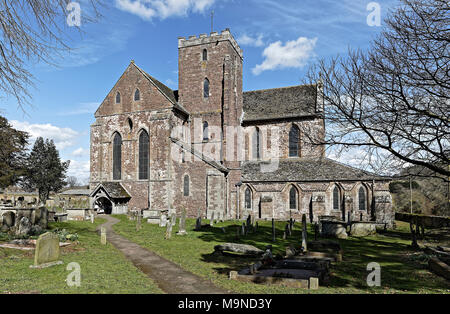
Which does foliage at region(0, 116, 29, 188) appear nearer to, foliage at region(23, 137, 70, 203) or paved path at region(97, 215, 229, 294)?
foliage at region(23, 137, 70, 203)

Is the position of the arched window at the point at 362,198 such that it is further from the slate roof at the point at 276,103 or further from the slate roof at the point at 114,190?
the slate roof at the point at 114,190

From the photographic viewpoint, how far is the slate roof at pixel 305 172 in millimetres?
28942

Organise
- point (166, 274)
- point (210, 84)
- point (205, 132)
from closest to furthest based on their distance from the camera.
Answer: point (166, 274) < point (205, 132) < point (210, 84)

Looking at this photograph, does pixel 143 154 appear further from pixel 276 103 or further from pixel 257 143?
pixel 276 103

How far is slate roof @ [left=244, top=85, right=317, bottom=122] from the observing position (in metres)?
33.2

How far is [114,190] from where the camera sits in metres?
30.4

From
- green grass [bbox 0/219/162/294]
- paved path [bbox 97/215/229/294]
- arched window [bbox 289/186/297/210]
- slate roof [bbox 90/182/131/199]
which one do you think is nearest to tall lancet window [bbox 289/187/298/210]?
arched window [bbox 289/186/297/210]

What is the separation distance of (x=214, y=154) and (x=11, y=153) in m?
40.0

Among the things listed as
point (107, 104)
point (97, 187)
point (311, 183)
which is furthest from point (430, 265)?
point (107, 104)

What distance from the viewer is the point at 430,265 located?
11672 millimetres

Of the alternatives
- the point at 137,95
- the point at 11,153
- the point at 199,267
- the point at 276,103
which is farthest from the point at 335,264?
the point at 11,153

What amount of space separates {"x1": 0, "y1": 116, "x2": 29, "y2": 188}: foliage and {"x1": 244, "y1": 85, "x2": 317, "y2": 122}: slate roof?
36402mm
